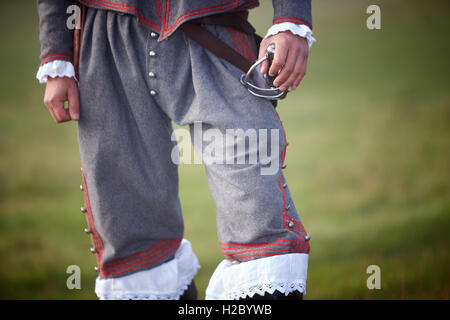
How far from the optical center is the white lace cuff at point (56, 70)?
1.15 m

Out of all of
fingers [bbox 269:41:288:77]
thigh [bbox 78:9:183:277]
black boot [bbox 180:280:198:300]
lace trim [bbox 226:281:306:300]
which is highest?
fingers [bbox 269:41:288:77]

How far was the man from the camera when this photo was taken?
100 centimetres

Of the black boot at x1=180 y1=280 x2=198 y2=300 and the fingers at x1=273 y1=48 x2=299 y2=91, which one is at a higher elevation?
the fingers at x1=273 y1=48 x2=299 y2=91

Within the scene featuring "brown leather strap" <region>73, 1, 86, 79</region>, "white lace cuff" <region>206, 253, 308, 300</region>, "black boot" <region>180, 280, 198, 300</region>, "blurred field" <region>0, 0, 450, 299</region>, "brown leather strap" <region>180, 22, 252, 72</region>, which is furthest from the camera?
"blurred field" <region>0, 0, 450, 299</region>

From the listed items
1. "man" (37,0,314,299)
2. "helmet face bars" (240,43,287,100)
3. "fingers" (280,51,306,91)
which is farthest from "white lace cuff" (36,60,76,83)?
"fingers" (280,51,306,91)

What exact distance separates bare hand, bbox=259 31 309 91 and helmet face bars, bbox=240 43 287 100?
2cm

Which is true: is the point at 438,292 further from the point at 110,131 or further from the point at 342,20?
the point at 342,20

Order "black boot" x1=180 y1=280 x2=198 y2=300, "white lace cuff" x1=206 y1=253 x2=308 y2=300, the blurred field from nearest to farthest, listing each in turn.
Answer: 1. "white lace cuff" x1=206 y1=253 x2=308 y2=300
2. "black boot" x1=180 y1=280 x2=198 y2=300
3. the blurred field

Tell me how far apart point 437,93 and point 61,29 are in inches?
152

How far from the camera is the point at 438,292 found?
1.56 metres

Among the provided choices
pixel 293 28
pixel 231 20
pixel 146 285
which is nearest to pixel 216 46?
pixel 231 20

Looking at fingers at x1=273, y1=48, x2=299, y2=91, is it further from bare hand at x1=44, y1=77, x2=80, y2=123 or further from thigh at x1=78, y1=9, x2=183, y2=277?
bare hand at x1=44, y1=77, x2=80, y2=123

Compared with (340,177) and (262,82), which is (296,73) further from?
(340,177)
